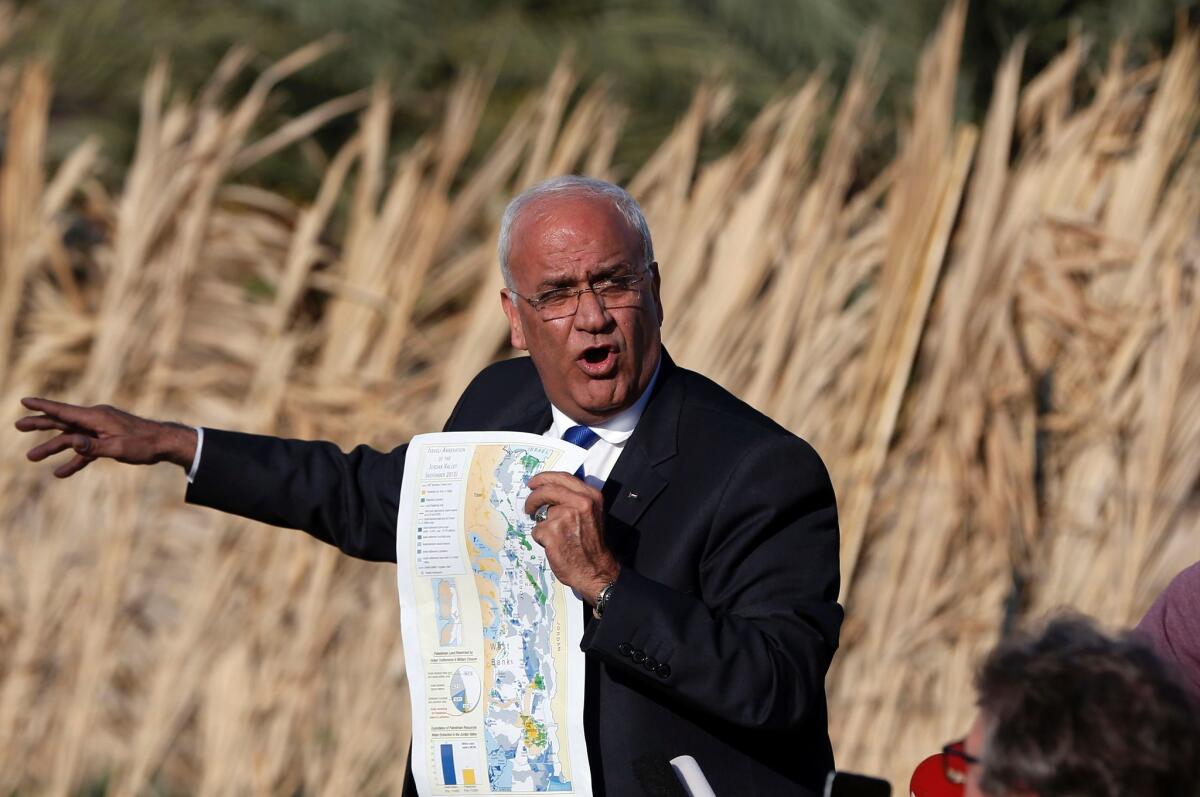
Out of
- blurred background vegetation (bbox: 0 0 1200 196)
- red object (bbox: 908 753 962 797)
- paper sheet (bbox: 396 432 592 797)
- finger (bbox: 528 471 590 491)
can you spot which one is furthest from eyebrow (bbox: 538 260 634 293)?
blurred background vegetation (bbox: 0 0 1200 196)

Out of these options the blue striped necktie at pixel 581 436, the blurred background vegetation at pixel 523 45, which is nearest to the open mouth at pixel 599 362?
the blue striped necktie at pixel 581 436

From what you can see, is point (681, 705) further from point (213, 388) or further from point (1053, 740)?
point (213, 388)

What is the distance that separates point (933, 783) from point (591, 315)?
855 mm

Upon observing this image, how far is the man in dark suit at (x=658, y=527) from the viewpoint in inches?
86.0

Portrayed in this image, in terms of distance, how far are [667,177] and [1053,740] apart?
3517 mm

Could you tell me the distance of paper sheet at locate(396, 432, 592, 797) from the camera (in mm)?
2309

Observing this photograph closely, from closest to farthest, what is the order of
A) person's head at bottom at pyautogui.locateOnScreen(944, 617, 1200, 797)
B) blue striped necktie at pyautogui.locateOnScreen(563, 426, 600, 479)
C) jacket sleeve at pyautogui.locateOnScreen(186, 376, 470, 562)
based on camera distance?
person's head at bottom at pyautogui.locateOnScreen(944, 617, 1200, 797)
blue striped necktie at pyautogui.locateOnScreen(563, 426, 600, 479)
jacket sleeve at pyautogui.locateOnScreen(186, 376, 470, 562)

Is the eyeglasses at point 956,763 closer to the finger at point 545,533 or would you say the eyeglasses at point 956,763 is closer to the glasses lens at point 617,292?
the finger at point 545,533

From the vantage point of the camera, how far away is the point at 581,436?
8.29 ft

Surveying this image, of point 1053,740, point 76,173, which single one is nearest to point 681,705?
point 1053,740

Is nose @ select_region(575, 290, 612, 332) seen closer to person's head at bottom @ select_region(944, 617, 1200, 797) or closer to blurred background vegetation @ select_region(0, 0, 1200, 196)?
person's head at bottom @ select_region(944, 617, 1200, 797)

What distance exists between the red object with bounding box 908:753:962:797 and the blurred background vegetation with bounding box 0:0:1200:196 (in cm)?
508

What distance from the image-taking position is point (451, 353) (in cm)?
489

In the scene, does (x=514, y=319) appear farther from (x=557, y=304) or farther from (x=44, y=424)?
(x=44, y=424)
